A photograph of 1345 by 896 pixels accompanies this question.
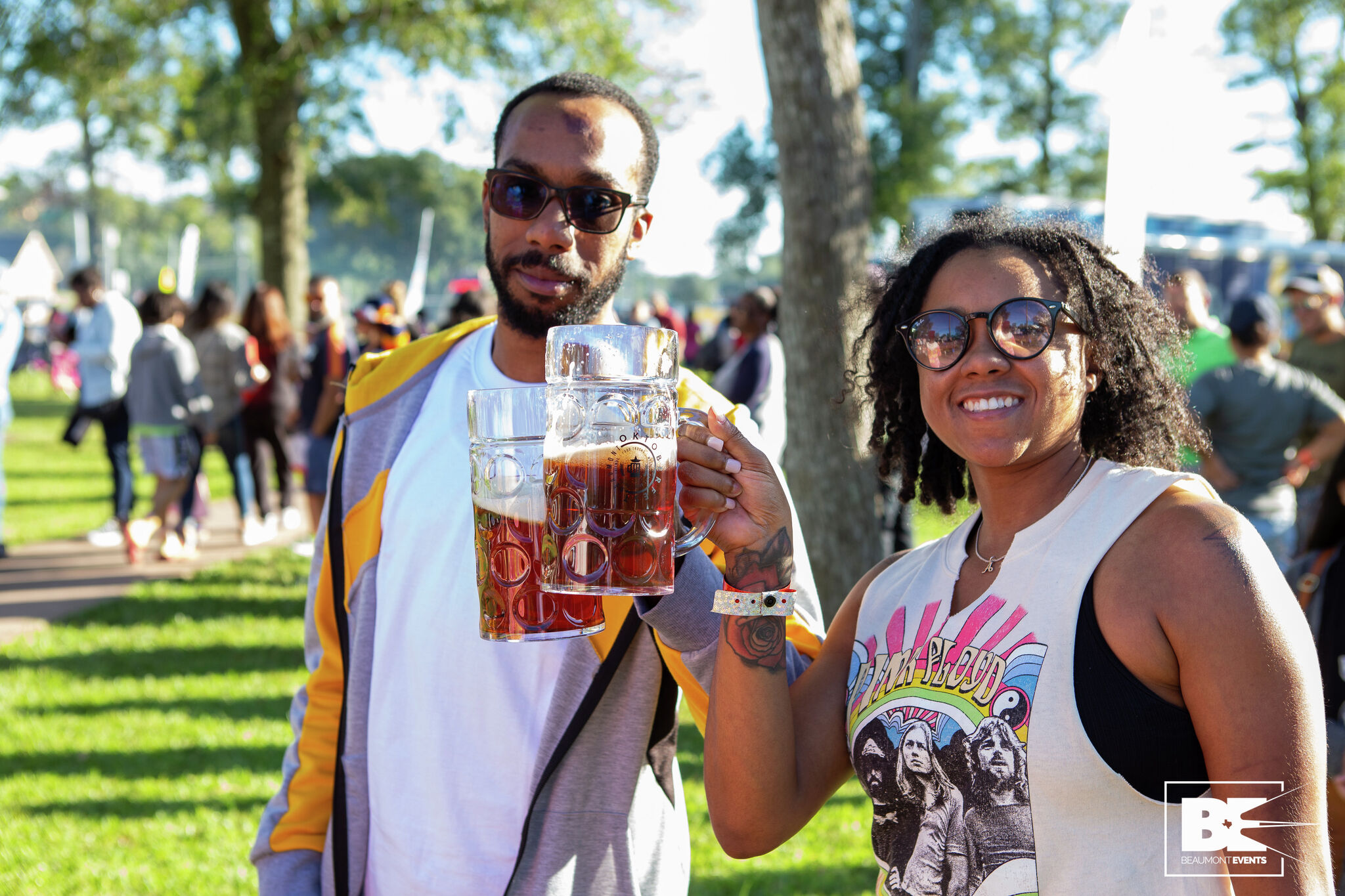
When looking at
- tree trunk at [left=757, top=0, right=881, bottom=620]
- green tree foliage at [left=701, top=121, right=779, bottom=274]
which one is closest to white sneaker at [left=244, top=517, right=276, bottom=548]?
tree trunk at [left=757, top=0, right=881, bottom=620]

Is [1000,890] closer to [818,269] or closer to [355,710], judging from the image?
[355,710]

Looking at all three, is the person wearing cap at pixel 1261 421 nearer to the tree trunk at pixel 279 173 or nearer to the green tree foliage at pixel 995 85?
the tree trunk at pixel 279 173

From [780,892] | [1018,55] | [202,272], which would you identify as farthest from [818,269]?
[202,272]

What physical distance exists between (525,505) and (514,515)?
2 centimetres

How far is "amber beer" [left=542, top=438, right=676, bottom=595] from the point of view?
143 centimetres

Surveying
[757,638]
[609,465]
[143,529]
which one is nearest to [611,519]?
[609,465]

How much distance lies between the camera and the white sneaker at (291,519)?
11477 millimetres

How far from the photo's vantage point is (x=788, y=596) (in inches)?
67.6

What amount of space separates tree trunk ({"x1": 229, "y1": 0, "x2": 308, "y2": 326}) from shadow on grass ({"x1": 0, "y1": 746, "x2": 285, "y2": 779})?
11424 millimetres

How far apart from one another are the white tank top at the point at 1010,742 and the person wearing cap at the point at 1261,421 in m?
4.76

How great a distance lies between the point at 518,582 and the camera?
155 centimetres

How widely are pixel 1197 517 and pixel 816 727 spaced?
2.25ft

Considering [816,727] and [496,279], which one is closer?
[816,727]

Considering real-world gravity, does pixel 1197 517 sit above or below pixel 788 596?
above
